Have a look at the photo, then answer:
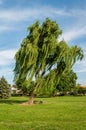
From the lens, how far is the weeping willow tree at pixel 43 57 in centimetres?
3775

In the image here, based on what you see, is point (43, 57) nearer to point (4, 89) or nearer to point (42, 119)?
point (42, 119)

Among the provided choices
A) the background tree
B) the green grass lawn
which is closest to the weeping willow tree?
the green grass lawn

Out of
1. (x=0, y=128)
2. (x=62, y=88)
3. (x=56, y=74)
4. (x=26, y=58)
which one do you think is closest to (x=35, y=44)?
(x=26, y=58)

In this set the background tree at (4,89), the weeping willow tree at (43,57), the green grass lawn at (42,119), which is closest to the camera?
the green grass lawn at (42,119)

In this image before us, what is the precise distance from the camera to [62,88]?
90562 millimetres

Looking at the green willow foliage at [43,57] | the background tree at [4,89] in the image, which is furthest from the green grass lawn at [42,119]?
the background tree at [4,89]

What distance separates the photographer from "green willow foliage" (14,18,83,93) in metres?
37.8

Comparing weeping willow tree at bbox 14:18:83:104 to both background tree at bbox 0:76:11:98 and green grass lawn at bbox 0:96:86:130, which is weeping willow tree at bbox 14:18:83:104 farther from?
background tree at bbox 0:76:11:98

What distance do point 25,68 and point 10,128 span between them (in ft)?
76.7

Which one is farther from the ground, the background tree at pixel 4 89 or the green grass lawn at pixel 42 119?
the background tree at pixel 4 89

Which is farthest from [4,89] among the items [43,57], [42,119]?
[42,119]

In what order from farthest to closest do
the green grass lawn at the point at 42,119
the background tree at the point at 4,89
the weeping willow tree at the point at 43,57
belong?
the background tree at the point at 4,89 < the weeping willow tree at the point at 43,57 < the green grass lawn at the point at 42,119

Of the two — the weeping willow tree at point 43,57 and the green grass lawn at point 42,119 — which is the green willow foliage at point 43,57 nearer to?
the weeping willow tree at point 43,57

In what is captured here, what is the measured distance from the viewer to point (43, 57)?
126 ft
